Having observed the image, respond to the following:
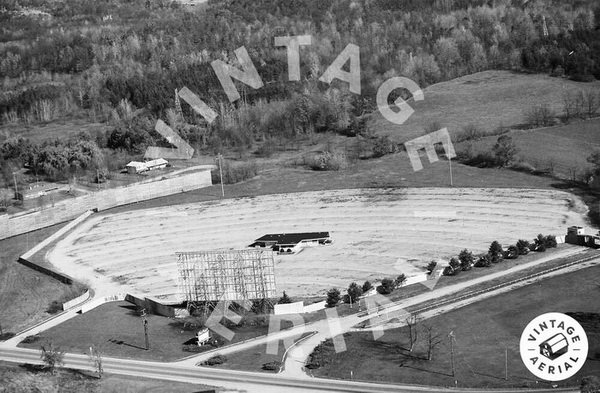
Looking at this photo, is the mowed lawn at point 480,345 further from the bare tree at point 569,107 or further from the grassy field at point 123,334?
the bare tree at point 569,107

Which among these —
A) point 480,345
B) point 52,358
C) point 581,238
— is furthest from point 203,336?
point 581,238

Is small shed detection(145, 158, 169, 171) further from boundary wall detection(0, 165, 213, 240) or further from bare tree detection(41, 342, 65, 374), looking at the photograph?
bare tree detection(41, 342, 65, 374)

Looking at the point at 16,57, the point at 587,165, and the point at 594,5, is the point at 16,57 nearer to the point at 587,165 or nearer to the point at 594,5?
the point at 594,5

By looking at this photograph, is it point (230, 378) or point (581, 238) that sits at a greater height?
point (581, 238)

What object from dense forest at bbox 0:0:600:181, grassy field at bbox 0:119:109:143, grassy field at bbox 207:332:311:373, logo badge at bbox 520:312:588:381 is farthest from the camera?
grassy field at bbox 0:119:109:143

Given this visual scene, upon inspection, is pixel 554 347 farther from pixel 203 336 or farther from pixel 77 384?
pixel 77 384

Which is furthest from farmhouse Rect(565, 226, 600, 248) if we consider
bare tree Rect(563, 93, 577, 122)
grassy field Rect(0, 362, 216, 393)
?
bare tree Rect(563, 93, 577, 122)
